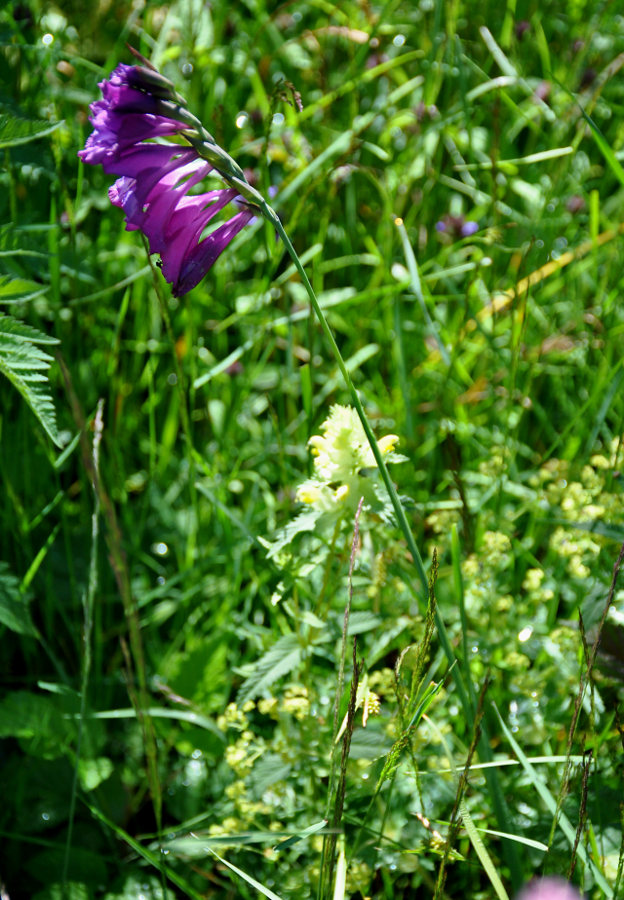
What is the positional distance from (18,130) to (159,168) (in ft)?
1.42

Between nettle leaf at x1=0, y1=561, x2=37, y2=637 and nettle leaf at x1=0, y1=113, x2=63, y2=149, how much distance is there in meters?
0.71

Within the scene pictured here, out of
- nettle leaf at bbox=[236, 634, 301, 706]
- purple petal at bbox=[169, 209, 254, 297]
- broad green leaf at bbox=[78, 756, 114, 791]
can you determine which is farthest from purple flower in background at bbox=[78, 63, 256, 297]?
broad green leaf at bbox=[78, 756, 114, 791]

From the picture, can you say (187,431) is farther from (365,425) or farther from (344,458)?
(365,425)

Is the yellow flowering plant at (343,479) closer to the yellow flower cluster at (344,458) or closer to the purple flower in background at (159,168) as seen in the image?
the yellow flower cluster at (344,458)

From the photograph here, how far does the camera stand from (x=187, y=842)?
89cm

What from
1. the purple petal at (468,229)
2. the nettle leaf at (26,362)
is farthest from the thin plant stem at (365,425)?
the purple petal at (468,229)

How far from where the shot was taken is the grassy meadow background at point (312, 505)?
129cm

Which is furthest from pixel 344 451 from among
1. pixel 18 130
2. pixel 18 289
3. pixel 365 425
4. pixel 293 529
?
pixel 18 130

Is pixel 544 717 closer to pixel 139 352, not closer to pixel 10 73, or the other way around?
pixel 139 352

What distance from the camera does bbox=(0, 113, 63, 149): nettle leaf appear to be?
1295 mm

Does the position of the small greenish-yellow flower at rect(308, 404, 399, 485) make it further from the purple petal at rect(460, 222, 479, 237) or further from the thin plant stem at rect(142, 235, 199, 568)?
the purple petal at rect(460, 222, 479, 237)

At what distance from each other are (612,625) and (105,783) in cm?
99

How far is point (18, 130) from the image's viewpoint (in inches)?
51.3

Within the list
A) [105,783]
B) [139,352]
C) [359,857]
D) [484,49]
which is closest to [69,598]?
[105,783]
